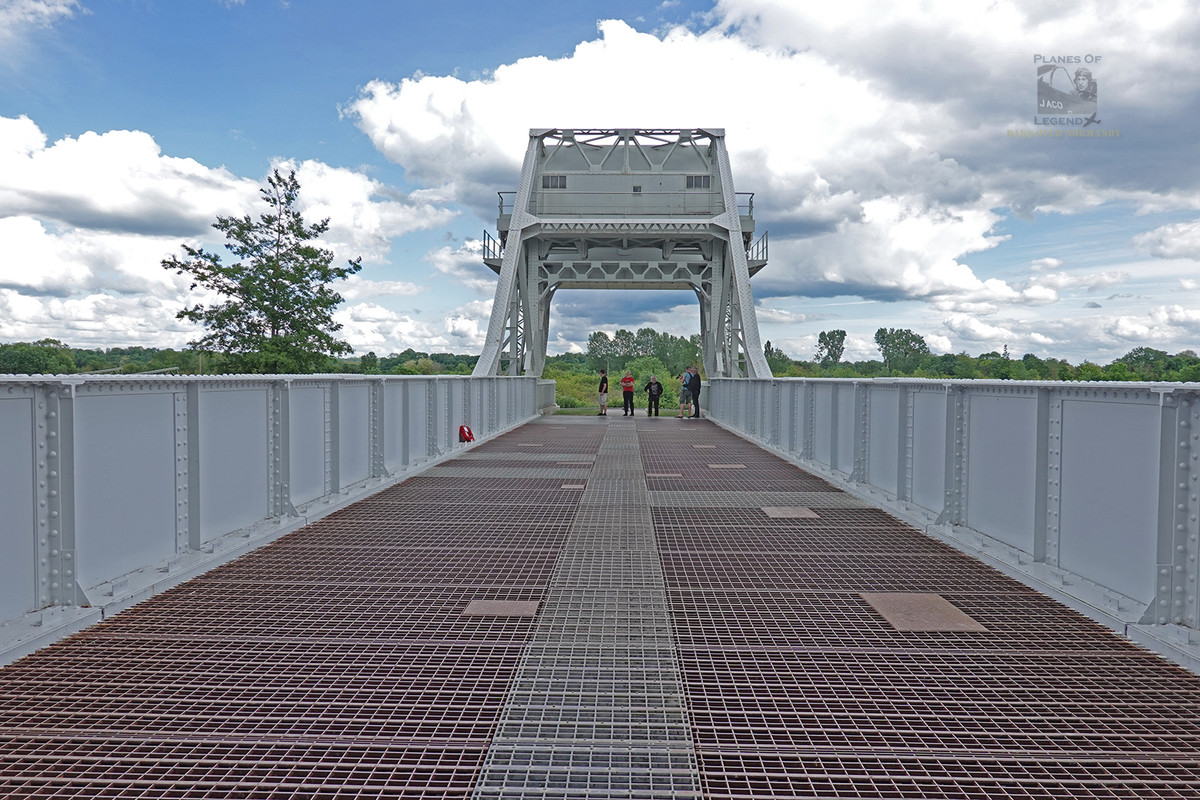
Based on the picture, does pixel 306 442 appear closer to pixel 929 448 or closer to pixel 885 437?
pixel 929 448

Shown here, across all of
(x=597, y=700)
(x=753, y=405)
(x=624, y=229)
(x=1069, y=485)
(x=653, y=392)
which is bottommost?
(x=597, y=700)

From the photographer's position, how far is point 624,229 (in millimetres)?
28500

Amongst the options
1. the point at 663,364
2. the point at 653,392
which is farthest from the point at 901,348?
the point at 653,392

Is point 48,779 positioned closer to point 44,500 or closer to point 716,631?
point 44,500

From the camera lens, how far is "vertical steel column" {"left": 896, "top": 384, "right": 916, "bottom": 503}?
28.4 feet

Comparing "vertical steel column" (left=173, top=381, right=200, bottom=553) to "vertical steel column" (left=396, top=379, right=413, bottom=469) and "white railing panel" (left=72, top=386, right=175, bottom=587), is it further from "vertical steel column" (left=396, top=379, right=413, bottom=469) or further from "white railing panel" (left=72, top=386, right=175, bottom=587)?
"vertical steel column" (left=396, top=379, right=413, bottom=469)

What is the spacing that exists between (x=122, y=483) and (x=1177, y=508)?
6.87 m

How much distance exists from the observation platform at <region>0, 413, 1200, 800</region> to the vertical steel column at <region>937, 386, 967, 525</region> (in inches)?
26.6

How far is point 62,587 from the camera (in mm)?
4770

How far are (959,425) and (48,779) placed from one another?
287 inches

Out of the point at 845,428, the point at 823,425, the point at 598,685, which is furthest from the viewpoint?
the point at 823,425

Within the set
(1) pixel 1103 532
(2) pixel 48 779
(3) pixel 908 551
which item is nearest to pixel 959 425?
(3) pixel 908 551

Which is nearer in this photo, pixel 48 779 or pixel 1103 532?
pixel 48 779

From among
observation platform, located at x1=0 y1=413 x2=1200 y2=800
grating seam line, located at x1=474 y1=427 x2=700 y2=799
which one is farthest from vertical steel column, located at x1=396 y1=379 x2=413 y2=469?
grating seam line, located at x1=474 y1=427 x2=700 y2=799
